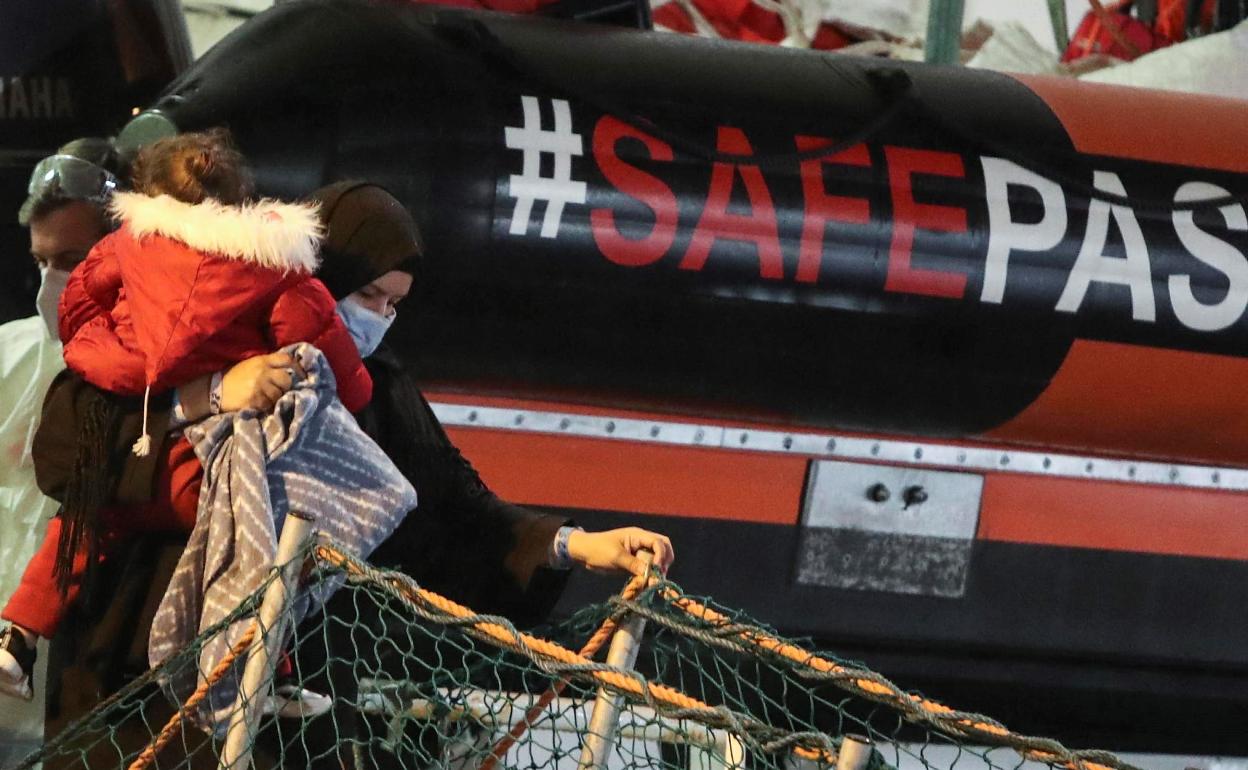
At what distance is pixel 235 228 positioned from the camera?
4.49 ft

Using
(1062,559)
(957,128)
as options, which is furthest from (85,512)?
(1062,559)

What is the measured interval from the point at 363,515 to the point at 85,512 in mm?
249

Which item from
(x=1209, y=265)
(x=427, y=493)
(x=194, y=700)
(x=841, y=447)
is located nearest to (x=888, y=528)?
(x=841, y=447)

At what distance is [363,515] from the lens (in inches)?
56.6

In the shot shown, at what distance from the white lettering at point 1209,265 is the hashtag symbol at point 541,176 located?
1.01m

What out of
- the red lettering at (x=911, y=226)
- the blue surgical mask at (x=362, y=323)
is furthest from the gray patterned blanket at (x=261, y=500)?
the red lettering at (x=911, y=226)

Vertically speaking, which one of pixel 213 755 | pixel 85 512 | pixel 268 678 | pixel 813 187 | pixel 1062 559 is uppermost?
pixel 813 187

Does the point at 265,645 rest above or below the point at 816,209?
below

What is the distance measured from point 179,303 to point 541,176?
1023 millimetres

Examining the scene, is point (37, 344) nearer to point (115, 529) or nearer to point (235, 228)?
point (115, 529)

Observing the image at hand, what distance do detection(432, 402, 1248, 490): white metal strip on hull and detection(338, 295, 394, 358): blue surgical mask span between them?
87 centimetres

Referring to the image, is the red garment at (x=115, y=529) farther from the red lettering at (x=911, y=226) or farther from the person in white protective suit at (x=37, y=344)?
the red lettering at (x=911, y=226)

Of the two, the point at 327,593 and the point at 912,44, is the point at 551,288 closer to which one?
the point at 327,593

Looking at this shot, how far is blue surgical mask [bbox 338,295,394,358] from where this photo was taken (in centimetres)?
153
